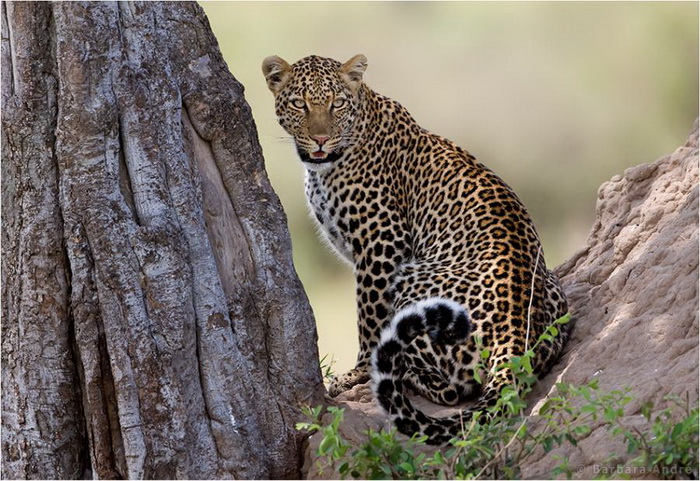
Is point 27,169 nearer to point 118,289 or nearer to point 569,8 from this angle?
point 118,289

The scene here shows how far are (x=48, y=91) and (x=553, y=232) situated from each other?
11.9 meters

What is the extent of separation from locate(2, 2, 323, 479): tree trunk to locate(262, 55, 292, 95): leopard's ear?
77.4 inches

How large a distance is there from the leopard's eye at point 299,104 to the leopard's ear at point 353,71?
0.31 meters

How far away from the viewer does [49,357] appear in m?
5.24

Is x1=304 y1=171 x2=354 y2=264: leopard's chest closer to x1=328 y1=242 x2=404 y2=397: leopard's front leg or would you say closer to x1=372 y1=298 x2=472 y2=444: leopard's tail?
x1=328 y1=242 x2=404 y2=397: leopard's front leg

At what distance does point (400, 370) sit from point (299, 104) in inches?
88.7

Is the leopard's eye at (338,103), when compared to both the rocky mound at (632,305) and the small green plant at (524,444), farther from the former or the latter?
the small green plant at (524,444)

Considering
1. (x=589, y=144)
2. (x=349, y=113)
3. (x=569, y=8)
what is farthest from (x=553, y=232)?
(x=349, y=113)

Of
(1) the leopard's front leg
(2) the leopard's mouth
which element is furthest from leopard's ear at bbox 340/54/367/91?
(1) the leopard's front leg

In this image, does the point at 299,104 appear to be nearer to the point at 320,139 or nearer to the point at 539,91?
the point at 320,139

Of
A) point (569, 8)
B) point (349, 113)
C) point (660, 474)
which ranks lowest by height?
point (660, 474)

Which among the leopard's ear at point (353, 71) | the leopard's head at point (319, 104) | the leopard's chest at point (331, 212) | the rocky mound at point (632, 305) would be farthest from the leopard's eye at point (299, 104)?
the rocky mound at point (632, 305)

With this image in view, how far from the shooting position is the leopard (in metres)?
5.89

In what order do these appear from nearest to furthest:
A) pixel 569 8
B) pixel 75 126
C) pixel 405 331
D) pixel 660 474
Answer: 1. pixel 660 474
2. pixel 75 126
3. pixel 405 331
4. pixel 569 8
